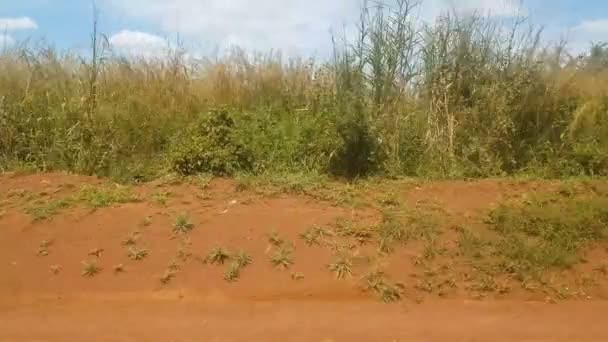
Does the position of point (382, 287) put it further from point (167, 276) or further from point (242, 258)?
point (167, 276)

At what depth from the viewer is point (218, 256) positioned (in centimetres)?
670

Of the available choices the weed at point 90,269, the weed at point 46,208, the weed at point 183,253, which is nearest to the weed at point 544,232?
the weed at point 183,253

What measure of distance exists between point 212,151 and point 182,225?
5.23 feet

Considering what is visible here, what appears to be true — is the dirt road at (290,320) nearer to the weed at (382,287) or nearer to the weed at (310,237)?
the weed at (382,287)

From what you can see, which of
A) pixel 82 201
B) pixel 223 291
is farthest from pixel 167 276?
pixel 82 201

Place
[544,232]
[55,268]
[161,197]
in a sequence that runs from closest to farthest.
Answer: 1. [55,268]
2. [544,232]
3. [161,197]

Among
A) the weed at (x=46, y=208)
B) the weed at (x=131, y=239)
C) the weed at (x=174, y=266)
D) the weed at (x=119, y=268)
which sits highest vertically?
the weed at (x=46, y=208)

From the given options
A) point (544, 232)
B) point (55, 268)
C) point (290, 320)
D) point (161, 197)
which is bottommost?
point (290, 320)

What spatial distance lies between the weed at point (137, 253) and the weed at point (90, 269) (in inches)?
12.6

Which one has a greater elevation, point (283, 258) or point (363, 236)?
point (363, 236)

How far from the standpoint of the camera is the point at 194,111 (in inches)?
392

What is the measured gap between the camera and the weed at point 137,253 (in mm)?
6812

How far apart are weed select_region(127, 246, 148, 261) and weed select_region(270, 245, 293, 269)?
1.24 meters

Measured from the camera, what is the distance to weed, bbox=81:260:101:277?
21.9 feet
